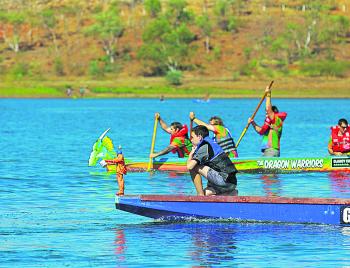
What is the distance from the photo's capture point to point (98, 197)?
25.2m

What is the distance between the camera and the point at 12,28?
168m

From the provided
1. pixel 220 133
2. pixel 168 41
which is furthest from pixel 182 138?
pixel 168 41

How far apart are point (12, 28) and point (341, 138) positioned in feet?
463

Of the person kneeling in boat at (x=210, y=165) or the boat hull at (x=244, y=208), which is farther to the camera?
the person kneeling in boat at (x=210, y=165)

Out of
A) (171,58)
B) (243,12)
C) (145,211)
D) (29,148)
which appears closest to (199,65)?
(171,58)

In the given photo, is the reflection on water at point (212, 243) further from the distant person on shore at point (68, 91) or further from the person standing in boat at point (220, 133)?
the distant person on shore at point (68, 91)

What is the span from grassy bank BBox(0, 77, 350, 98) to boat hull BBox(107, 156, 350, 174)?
97.5 metres

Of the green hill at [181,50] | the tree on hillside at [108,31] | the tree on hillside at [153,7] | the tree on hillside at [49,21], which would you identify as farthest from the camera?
the tree on hillside at [153,7]

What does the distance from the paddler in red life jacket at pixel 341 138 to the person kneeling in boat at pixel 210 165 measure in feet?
37.5

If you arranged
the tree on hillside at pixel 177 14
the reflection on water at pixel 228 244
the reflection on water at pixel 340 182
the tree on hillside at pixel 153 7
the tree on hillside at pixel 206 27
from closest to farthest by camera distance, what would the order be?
the reflection on water at pixel 228 244 < the reflection on water at pixel 340 182 < the tree on hillside at pixel 206 27 < the tree on hillside at pixel 177 14 < the tree on hillside at pixel 153 7

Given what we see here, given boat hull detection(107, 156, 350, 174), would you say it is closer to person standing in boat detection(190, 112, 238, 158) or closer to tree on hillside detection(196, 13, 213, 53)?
person standing in boat detection(190, 112, 238, 158)

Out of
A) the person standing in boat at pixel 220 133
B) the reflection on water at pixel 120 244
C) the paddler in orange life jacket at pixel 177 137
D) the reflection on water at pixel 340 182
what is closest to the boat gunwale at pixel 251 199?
the reflection on water at pixel 120 244

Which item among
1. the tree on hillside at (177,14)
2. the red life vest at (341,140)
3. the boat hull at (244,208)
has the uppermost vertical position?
the boat hull at (244,208)

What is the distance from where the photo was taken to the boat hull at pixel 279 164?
100 feet
